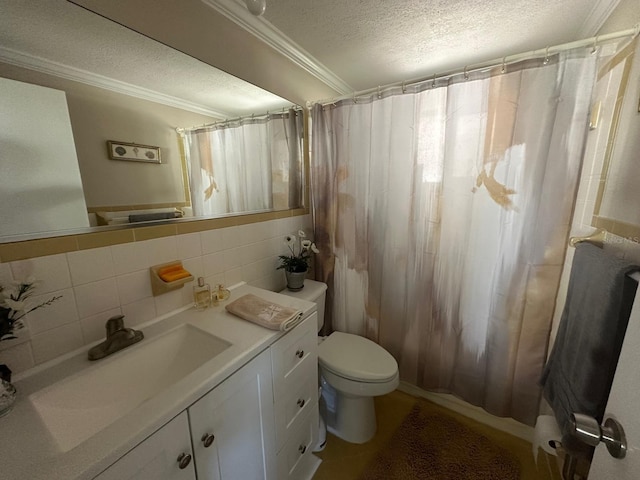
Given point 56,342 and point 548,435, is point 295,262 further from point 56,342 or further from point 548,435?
point 548,435

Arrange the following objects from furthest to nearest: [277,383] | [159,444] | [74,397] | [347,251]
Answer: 1. [347,251]
2. [277,383]
3. [74,397]
4. [159,444]

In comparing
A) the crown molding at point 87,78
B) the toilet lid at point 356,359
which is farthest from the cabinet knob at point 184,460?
the crown molding at point 87,78

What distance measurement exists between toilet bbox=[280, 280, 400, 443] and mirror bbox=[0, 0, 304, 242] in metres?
0.85

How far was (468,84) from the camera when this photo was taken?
1.18 metres

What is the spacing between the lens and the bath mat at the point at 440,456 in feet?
3.95

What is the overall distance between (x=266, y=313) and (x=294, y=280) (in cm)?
52

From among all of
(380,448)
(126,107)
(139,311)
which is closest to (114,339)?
(139,311)

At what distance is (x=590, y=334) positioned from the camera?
2.50ft

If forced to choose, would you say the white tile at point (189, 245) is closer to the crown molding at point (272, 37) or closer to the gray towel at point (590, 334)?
the crown molding at point (272, 37)

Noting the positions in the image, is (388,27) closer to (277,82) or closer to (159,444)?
(277,82)

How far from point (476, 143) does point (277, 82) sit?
113 cm

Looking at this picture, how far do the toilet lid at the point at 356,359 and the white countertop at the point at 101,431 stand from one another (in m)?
0.58

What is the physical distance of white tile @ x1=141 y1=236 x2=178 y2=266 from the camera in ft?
3.08

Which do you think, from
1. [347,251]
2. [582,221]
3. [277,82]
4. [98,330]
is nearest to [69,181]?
[98,330]
